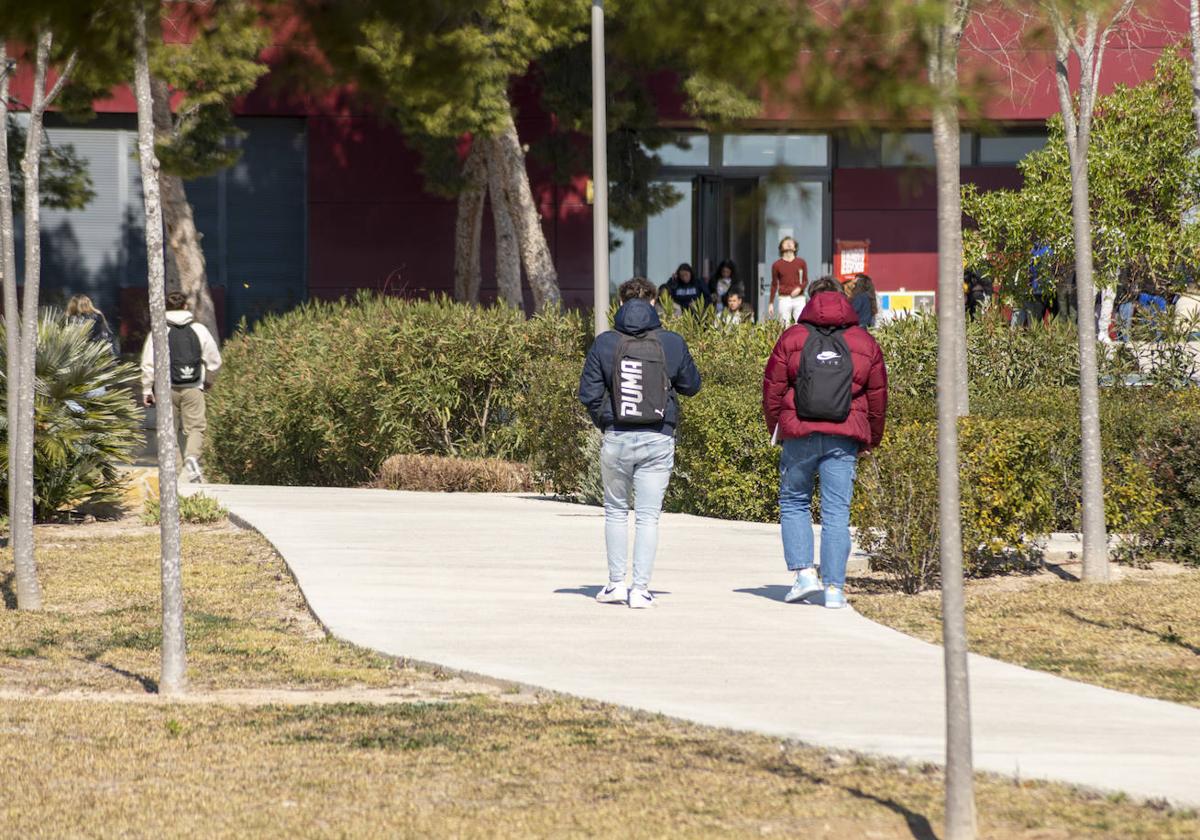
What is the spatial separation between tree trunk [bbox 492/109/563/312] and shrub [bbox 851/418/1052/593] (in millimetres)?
14378

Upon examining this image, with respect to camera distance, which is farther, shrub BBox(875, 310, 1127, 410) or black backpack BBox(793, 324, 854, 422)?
shrub BBox(875, 310, 1127, 410)

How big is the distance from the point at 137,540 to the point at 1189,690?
7.60 meters

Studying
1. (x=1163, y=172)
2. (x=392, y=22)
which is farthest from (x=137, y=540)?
(x=1163, y=172)

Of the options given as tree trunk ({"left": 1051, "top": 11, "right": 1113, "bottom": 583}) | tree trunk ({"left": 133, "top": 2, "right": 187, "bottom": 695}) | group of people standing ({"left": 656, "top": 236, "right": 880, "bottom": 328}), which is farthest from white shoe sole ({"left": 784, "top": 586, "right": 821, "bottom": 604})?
tree trunk ({"left": 133, "top": 2, "right": 187, "bottom": 695})

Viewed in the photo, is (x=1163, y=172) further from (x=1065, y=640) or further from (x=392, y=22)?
(x=392, y=22)

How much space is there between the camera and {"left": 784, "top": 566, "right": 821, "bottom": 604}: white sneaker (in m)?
9.35

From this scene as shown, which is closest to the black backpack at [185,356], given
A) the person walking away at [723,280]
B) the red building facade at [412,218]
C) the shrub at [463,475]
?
the shrub at [463,475]

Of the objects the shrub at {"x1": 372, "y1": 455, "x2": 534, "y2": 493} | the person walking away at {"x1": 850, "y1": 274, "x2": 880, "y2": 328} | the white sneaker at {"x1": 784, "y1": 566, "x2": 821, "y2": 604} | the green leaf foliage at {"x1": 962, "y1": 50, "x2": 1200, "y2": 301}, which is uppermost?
the green leaf foliage at {"x1": 962, "y1": 50, "x2": 1200, "y2": 301}

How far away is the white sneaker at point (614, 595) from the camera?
9312 mm

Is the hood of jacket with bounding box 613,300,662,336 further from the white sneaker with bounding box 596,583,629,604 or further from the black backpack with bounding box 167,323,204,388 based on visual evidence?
the black backpack with bounding box 167,323,204,388

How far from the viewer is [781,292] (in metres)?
19.2

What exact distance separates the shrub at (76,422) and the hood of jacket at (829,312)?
6.21 metres

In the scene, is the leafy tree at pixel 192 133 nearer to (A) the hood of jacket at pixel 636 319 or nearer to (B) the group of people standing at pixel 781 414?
(A) the hood of jacket at pixel 636 319

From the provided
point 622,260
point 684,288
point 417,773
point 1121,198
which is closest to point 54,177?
point 622,260
